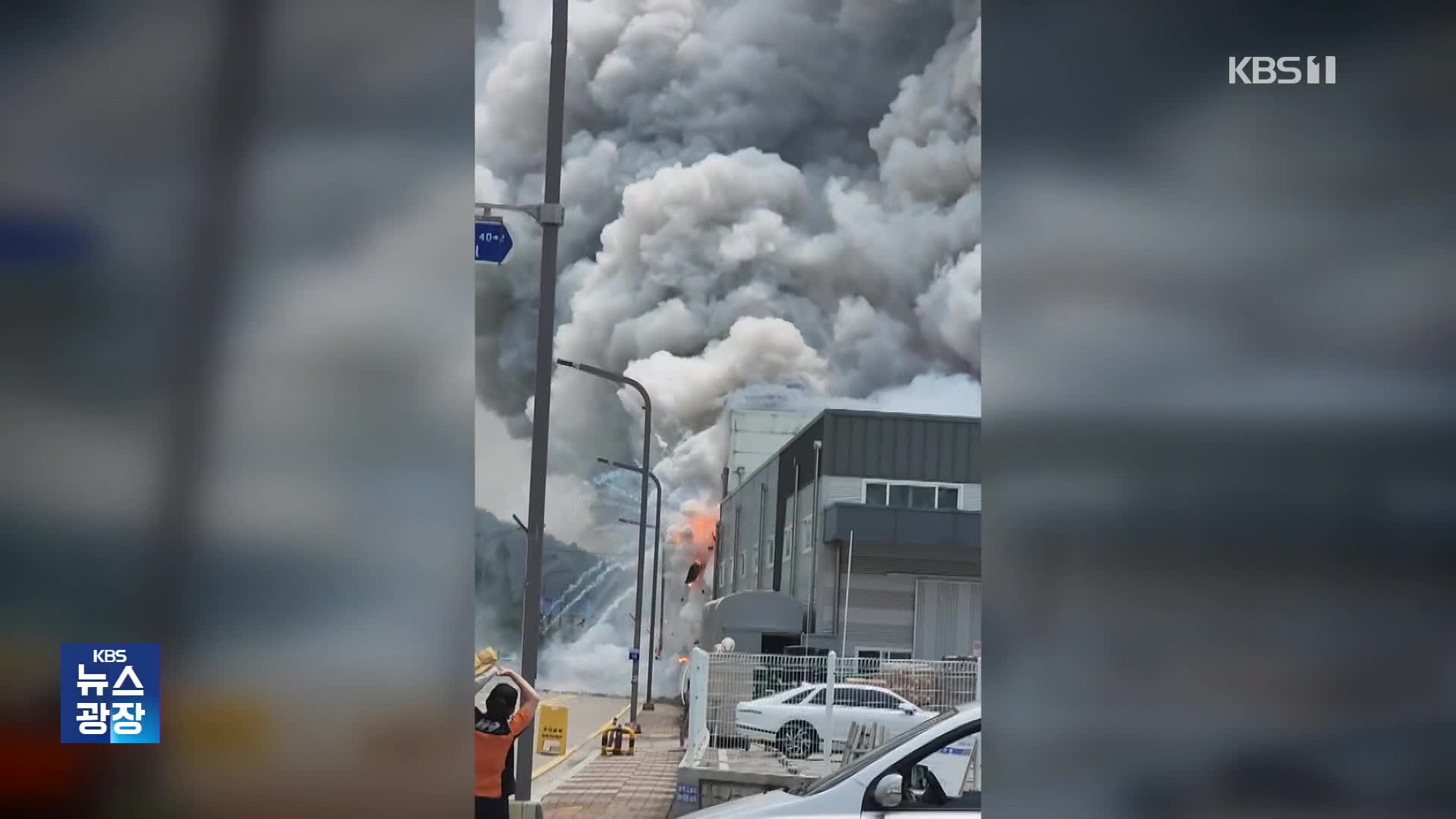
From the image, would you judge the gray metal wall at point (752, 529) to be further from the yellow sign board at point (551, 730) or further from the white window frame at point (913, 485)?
the yellow sign board at point (551, 730)

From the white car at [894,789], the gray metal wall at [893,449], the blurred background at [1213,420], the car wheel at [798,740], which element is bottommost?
Result: the car wheel at [798,740]

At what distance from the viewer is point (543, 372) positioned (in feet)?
23.2

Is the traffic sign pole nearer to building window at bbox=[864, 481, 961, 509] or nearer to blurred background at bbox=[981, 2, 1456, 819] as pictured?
blurred background at bbox=[981, 2, 1456, 819]

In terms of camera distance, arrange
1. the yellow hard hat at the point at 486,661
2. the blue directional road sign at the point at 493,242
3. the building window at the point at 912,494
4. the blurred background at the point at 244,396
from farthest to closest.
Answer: the building window at the point at 912,494 < the blue directional road sign at the point at 493,242 < the yellow hard hat at the point at 486,661 < the blurred background at the point at 244,396

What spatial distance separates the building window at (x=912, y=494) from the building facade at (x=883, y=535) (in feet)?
0.08

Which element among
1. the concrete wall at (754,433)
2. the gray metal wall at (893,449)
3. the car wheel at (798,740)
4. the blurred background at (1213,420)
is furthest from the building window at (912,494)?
the blurred background at (1213,420)

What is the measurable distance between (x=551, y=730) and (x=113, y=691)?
11.6 m

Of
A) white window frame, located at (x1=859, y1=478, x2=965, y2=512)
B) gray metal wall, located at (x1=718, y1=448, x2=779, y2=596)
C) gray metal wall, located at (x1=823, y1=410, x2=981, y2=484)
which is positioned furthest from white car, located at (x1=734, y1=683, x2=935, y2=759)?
gray metal wall, located at (x1=718, y1=448, x2=779, y2=596)

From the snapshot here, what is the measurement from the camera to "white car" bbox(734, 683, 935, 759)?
8828 mm

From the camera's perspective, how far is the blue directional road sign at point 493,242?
171 inches

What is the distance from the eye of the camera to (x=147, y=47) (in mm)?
1666

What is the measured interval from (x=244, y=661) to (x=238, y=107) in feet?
2.13

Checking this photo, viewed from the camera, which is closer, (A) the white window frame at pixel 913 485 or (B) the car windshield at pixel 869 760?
(B) the car windshield at pixel 869 760

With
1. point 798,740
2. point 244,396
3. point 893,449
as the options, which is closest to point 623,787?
point 798,740
